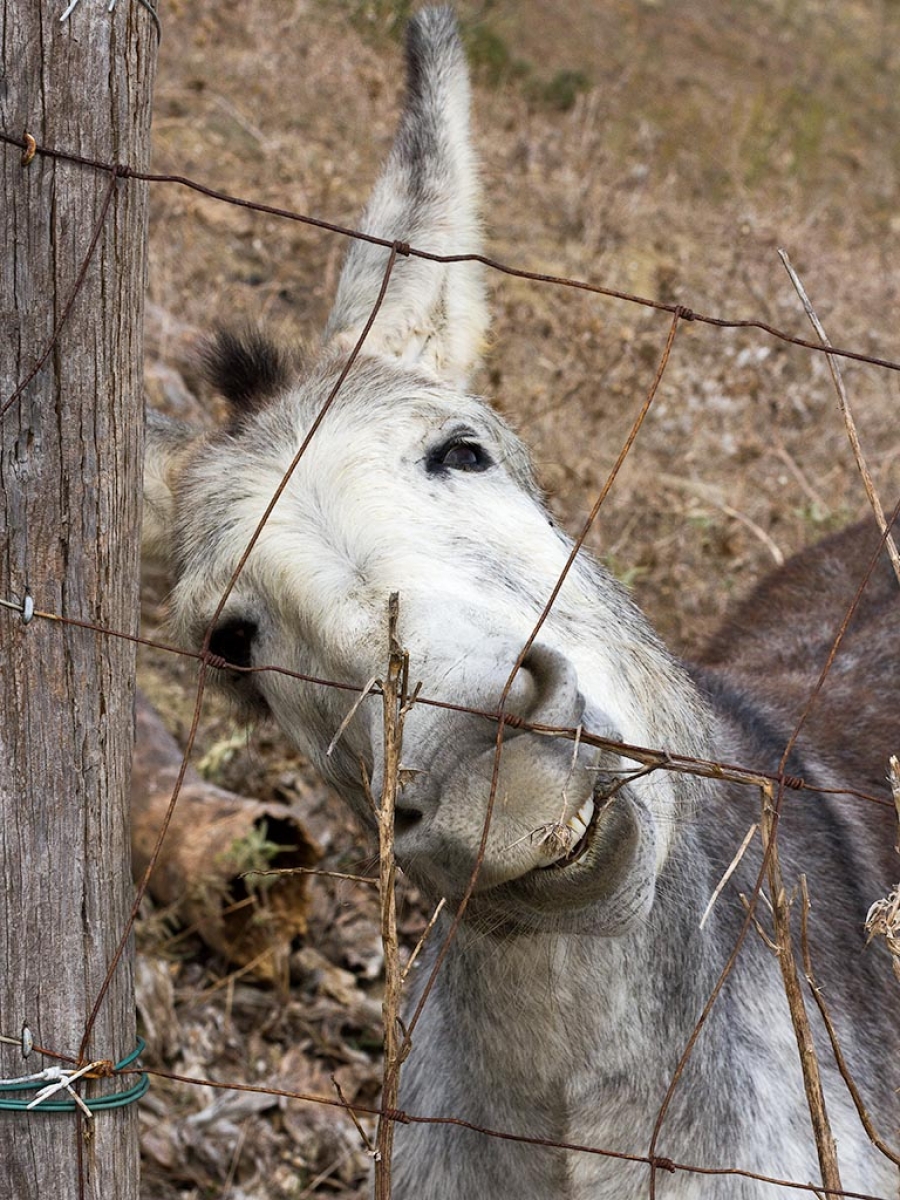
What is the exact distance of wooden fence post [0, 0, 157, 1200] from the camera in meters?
1.72

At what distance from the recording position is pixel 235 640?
8.14ft

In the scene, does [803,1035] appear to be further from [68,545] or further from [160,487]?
[160,487]

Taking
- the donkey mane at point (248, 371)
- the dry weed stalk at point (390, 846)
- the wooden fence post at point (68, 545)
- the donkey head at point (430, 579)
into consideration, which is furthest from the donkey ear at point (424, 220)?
the dry weed stalk at point (390, 846)

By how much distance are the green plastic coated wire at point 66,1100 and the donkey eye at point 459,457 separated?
1.18 metres

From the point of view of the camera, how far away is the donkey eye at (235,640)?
2410 mm

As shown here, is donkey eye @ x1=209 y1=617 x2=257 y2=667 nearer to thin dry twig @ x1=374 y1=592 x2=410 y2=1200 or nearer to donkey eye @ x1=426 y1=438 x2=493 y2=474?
donkey eye @ x1=426 y1=438 x2=493 y2=474

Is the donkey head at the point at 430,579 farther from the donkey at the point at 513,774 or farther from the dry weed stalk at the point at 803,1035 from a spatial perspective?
the dry weed stalk at the point at 803,1035

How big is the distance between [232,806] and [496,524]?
7.87 feet

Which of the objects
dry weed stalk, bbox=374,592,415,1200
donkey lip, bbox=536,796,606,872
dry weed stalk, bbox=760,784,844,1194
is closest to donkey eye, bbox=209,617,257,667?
dry weed stalk, bbox=374,592,415,1200

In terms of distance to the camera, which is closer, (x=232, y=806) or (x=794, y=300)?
(x=232, y=806)

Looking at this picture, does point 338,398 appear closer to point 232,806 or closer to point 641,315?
point 232,806

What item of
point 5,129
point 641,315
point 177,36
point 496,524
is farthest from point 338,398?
point 177,36

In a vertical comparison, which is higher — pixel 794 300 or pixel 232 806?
pixel 794 300

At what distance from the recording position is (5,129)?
1.68 m
